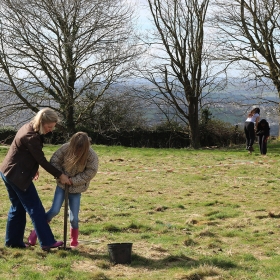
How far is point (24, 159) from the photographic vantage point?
603 centimetres

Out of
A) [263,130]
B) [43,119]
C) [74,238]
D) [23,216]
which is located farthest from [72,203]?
[263,130]

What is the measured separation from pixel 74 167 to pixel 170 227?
6.93ft

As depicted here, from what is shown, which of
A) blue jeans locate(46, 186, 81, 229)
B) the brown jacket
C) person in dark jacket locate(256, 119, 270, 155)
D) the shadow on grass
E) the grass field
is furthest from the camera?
person in dark jacket locate(256, 119, 270, 155)

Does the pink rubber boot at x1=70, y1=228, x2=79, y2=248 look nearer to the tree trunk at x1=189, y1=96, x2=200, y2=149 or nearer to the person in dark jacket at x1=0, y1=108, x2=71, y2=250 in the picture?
the person in dark jacket at x1=0, y1=108, x2=71, y2=250

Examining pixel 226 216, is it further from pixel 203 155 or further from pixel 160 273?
pixel 203 155

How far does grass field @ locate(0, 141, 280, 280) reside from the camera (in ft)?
18.2

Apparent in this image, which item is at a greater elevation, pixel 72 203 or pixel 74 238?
→ pixel 72 203

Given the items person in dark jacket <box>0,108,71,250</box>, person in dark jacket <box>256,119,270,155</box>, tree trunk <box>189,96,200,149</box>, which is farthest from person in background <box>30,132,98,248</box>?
tree trunk <box>189,96,200,149</box>

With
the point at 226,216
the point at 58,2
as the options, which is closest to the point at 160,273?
the point at 226,216

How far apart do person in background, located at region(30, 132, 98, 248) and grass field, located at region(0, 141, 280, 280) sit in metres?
0.45

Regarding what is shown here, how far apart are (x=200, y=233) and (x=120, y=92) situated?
2046 centimetres

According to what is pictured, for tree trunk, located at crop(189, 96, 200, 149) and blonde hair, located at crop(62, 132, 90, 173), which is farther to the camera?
tree trunk, located at crop(189, 96, 200, 149)

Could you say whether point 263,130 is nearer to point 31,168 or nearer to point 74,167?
point 74,167

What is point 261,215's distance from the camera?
27.8ft
